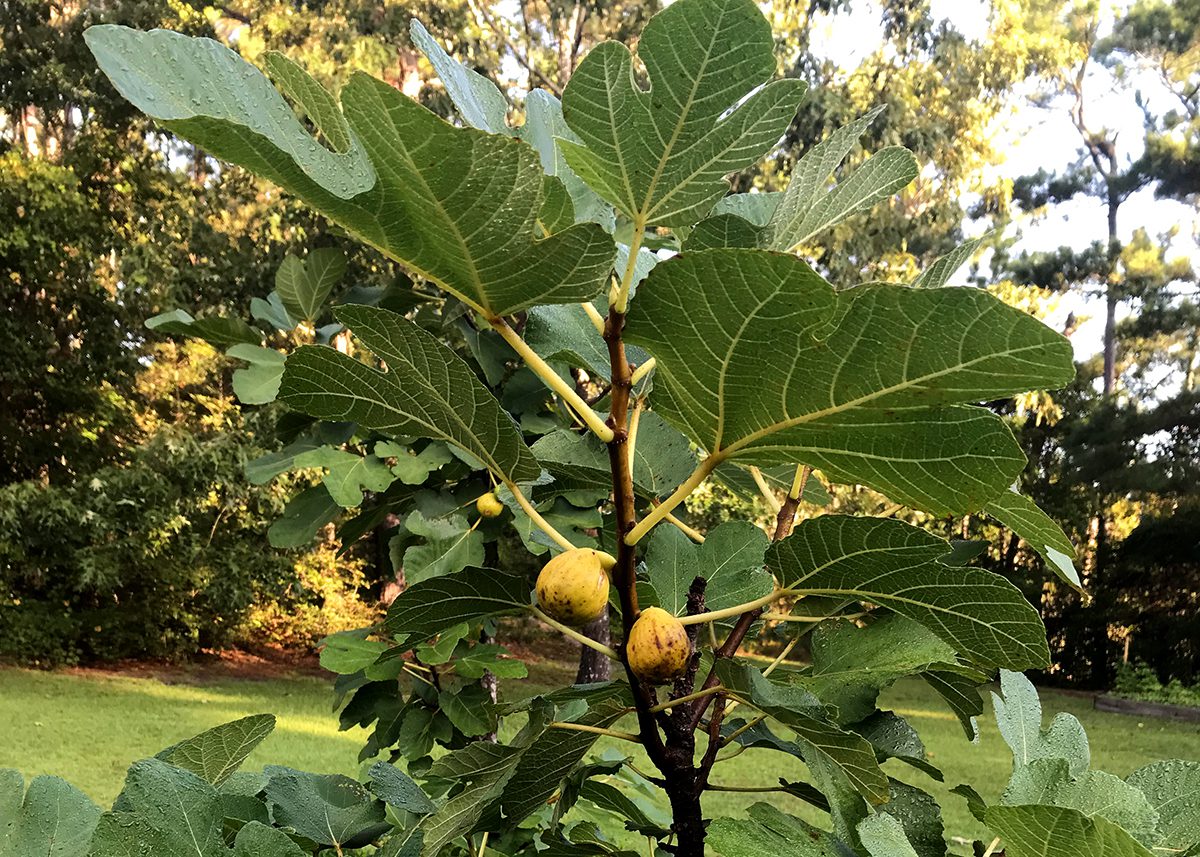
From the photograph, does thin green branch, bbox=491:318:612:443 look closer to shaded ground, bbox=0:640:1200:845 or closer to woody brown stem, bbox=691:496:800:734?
woody brown stem, bbox=691:496:800:734

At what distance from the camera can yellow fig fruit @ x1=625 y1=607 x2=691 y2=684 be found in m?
0.37

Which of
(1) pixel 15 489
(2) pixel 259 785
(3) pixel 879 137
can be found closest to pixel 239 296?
(1) pixel 15 489

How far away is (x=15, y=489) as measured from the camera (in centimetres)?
643

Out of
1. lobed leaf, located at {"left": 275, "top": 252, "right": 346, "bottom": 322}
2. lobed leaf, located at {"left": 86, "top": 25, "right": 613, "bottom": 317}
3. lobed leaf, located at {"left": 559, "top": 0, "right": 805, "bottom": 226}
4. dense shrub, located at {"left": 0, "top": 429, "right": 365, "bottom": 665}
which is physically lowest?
dense shrub, located at {"left": 0, "top": 429, "right": 365, "bottom": 665}

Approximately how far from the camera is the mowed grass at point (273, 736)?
4.35m

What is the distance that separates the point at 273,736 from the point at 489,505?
16.1 feet

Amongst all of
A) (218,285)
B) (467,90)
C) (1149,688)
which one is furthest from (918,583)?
(1149,688)

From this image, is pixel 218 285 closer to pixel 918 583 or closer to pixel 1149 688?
pixel 918 583

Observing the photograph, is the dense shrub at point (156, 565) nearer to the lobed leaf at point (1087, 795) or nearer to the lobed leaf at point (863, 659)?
the lobed leaf at point (863, 659)

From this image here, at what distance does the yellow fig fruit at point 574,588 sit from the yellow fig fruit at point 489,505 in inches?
25.4

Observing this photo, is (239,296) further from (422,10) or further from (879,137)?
(879,137)

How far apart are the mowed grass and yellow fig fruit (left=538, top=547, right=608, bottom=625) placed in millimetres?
3457

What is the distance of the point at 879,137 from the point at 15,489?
23.7 feet

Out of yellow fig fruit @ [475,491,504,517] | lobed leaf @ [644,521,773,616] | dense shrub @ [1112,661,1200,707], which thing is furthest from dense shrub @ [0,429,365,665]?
dense shrub @ [1112,661,1200,707]
